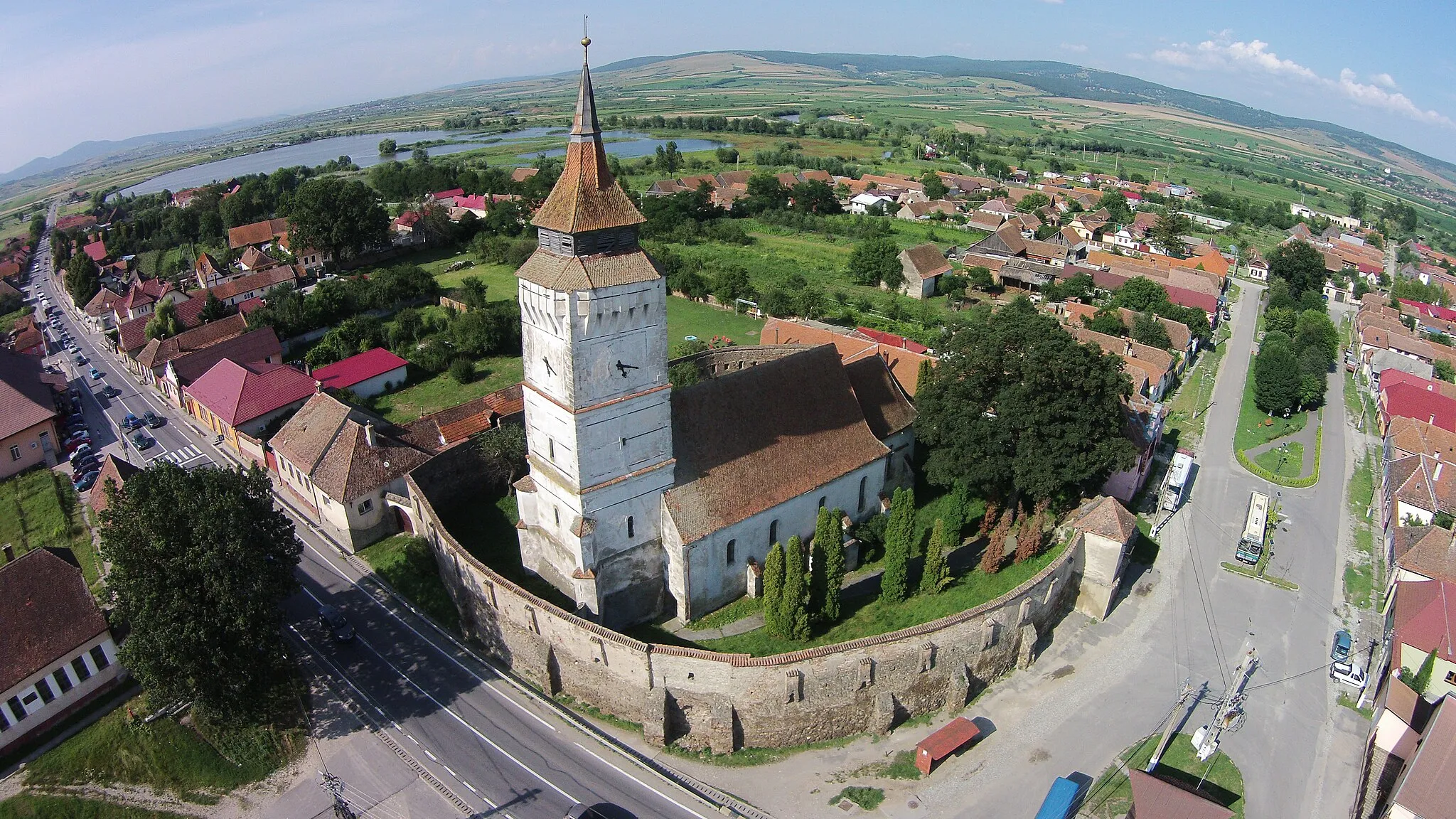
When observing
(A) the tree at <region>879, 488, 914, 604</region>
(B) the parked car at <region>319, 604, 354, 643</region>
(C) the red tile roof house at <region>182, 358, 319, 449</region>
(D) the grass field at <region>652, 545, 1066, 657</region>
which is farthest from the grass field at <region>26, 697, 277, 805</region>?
(A) the tree at <region>879, 488, 914, 604</region>

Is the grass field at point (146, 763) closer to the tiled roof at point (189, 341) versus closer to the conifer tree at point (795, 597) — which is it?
the conifer tree at point (795, 597)

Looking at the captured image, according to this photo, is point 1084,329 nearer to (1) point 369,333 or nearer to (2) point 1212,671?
(2) point 1212,671

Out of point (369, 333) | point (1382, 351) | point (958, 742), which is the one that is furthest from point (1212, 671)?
point (369, 333)

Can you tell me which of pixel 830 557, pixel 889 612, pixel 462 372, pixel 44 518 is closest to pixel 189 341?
pixel 462 372

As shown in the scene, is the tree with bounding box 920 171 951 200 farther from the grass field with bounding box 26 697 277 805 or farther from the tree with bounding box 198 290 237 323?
the grass field with bounding box 26 697 277 805

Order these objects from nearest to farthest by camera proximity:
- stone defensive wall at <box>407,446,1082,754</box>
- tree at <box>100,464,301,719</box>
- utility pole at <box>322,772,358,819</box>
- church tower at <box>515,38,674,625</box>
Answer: utility pole at <box>322,772,358,819</box> → tree at <box>100,464,301,719</box> → stone defensive wall at <box>407,446,1082,754</box> → church tower at <box>515,38,674,625</box>

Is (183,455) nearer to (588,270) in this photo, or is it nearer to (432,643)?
(432,643)
